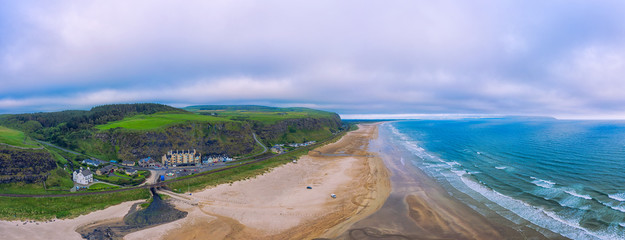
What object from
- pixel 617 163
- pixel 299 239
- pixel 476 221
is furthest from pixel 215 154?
pixel 617 163

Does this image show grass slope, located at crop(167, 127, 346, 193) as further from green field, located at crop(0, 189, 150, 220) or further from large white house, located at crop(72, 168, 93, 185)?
large white house, located at crop(72, 168, 93, 185)

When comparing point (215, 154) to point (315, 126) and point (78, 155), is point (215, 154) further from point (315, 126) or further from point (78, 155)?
point (315, 126)

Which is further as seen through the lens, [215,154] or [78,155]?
[215,154]

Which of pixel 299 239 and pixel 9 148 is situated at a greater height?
pixel 9 148

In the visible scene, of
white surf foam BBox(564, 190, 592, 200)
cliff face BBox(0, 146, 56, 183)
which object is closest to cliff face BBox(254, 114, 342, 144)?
cliff face BBox(0, 146, 56, 183)

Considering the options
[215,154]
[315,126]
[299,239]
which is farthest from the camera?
[315,126]

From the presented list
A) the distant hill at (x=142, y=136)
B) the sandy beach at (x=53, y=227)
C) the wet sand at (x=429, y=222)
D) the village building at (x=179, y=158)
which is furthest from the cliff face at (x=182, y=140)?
the wet sand at (x=429, y=222)
